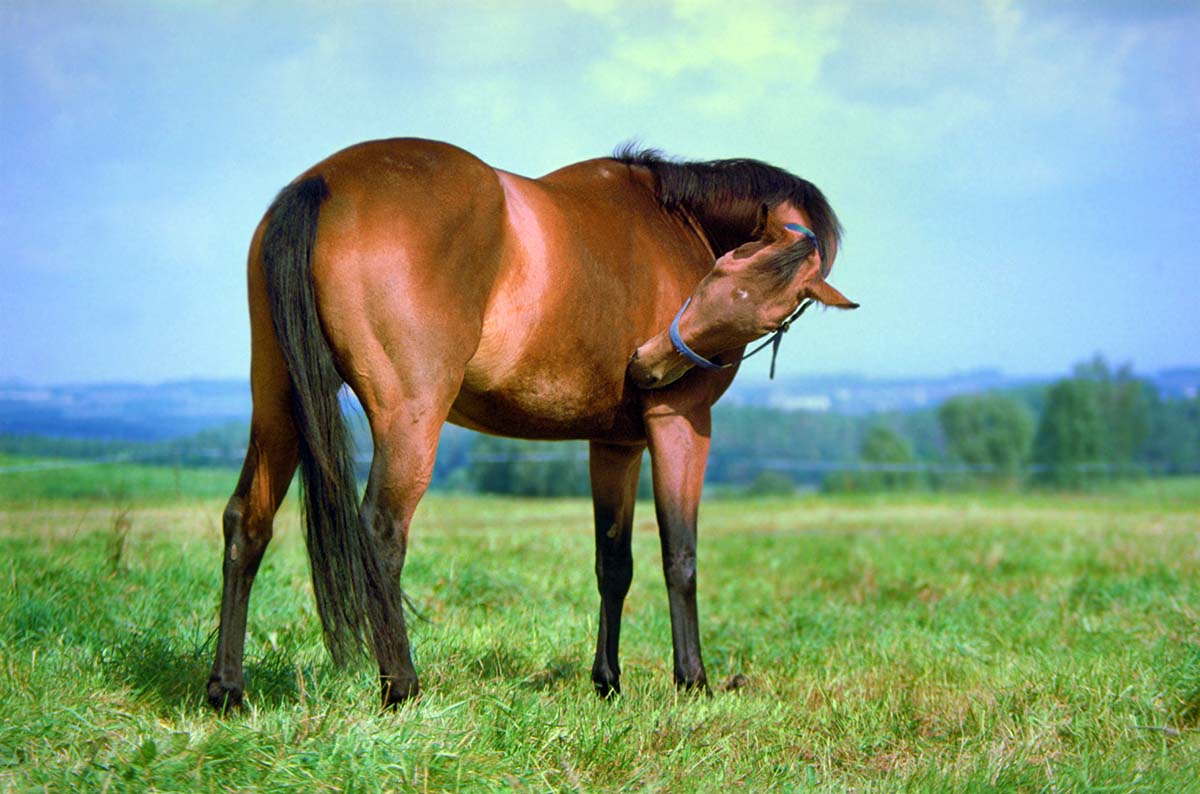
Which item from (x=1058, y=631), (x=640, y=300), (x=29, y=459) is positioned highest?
(x=640, y=300)

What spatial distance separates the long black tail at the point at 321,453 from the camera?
3.19 m

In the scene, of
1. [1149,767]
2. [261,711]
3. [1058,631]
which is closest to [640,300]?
[261,711]

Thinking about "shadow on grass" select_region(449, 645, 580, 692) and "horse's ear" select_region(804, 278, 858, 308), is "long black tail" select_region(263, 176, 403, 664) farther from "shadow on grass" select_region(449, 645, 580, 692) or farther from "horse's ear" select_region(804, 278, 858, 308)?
"horse's ear" select_region(804, 278, 858, 308)

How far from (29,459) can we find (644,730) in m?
8.31

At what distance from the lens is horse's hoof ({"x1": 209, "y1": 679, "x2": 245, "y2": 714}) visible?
3.41m

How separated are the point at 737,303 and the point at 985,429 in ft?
88.8

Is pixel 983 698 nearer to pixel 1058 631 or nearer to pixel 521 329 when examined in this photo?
pixel 1058 631

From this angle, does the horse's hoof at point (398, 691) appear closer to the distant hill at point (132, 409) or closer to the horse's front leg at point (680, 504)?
the horse's front leg at point (680, 504)

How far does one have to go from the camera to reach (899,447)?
27250 mm

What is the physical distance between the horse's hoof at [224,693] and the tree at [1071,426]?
87.8ft

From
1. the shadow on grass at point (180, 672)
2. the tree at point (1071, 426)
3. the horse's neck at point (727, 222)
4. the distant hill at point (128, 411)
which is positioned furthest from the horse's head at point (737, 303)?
the tree at point (1071, 426)

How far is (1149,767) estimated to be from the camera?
10.8 feet

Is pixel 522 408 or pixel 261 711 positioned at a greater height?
pixel 522 408

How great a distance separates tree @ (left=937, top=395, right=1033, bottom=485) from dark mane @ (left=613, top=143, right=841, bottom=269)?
82.6 feet
